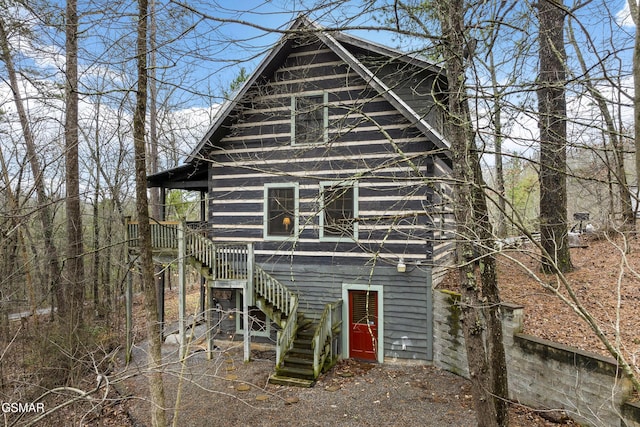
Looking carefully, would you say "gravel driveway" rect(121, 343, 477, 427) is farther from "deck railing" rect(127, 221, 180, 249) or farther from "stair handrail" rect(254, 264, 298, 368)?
"deck railing" rect(127, 221, 180, 249)

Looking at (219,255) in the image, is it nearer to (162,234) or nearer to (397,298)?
(162,234)

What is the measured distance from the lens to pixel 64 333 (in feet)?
28.8

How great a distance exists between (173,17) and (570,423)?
362 inches

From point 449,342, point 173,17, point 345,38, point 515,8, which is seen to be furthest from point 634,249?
point 173,17

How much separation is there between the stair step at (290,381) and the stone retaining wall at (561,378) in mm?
4621

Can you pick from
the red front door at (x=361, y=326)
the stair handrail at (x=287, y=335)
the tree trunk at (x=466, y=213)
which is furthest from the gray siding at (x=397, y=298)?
the tree trunk at (x=466, y=213)

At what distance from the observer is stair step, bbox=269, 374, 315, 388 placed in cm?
910

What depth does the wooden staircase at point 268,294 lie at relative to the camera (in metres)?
9.86

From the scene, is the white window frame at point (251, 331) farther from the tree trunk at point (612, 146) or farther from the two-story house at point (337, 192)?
the tree trunk at point (612, 146)

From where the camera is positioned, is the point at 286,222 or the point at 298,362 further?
the point at 286,222

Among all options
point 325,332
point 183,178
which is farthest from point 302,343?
point 183,178

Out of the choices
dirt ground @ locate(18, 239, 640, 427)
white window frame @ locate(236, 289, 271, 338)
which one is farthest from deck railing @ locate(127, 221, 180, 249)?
dirt ground @ locate(18, 239, 640, 427)

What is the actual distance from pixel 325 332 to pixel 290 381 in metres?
1.51

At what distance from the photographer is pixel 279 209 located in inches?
445
